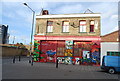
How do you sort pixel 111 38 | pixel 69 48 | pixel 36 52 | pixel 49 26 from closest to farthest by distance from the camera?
1. pixel 111 38
2. pixel 69 48
3. pixel 36 52
4. pixel 49 26

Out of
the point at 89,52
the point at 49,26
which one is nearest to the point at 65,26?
the point at 49,26

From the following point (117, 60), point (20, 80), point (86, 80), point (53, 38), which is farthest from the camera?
point (53, 38)

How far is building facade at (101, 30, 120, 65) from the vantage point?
20.5 meters

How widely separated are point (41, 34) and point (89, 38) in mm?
9091

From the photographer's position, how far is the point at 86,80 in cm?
873

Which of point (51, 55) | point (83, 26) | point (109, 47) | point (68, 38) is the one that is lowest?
point (51, 55)

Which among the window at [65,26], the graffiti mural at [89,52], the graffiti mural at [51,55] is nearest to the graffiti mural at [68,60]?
the graffiti mural at [89,52]

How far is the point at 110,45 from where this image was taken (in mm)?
20781

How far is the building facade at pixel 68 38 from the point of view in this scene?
21375 mm

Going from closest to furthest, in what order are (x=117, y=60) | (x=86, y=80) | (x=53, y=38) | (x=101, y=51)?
1. (x=86, y=80)
2. (x=117, y=60)
3. (x=101, y=51)
4. (x=53, y=38)

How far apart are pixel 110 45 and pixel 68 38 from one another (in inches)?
289

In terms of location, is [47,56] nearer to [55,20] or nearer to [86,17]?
[55,20]

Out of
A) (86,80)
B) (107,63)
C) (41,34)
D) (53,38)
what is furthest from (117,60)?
(41,34)

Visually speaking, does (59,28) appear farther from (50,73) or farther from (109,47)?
(50,73)
